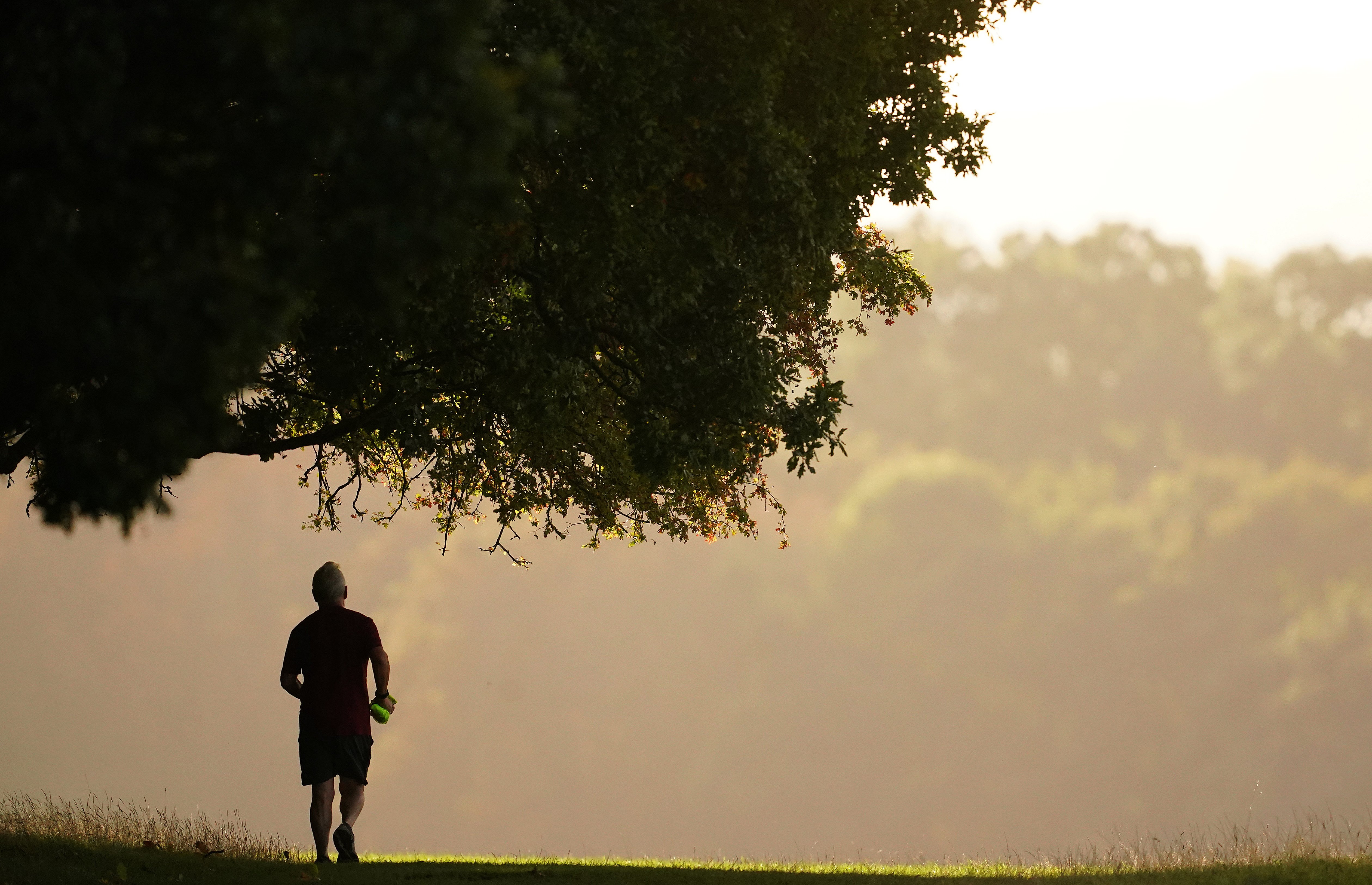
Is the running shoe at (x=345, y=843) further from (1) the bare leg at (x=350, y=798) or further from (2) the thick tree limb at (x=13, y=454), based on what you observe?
(2) the thick tree limb at (x=13, y=454)

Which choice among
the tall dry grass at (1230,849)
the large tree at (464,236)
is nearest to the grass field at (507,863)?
the tall dry grass at (1230,849)

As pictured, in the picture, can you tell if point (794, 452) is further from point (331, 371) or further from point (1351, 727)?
point (1351, 727)

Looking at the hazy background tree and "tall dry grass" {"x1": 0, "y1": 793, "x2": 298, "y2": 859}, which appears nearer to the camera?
"tall dry grass" {"x1": 0, "y1": 793, "x2": 298, "y2": 859}

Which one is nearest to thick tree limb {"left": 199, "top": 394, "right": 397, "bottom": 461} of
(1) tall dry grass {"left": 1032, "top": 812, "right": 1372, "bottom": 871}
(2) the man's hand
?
(2) the man's hand

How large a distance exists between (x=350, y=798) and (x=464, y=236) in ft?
19.9

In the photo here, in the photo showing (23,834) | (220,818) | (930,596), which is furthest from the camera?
(930,596)

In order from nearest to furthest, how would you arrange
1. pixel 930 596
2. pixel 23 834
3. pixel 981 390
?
pixel 23 834 → pixel 930 596 → pixel 981 390

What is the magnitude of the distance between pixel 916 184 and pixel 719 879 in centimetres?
640

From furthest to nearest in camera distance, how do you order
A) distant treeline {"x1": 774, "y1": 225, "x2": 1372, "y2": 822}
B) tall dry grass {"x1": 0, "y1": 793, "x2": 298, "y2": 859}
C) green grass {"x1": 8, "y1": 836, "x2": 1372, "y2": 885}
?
distant treeline {"x1": 774, "y1": 225, "x2": 1372, "y2": 822}, tall dry grass {"x1": 0, "y1": 793, "x2": 298, "y2": 859}, green grass {"x1": 8, "y1": 836, "x2": 1372, "y2": 885}

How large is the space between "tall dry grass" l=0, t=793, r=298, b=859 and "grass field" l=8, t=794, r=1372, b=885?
0.03 m

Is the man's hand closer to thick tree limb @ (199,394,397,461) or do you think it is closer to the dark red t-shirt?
the dark red t-shirt

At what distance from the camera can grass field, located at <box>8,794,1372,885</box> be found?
10.9m

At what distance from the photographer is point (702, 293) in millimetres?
11594

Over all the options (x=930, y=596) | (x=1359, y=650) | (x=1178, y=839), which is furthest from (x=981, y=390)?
(x=1178, y=839)
